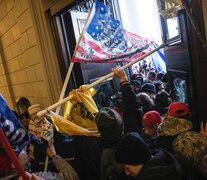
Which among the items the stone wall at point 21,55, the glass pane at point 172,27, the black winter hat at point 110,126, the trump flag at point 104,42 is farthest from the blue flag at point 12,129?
the stone wall at point 21,55

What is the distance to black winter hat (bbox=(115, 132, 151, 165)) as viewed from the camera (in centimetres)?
159

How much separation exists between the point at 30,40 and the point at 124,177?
3427 mm

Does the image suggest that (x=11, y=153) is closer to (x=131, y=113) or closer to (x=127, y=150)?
(x=127, y=150)

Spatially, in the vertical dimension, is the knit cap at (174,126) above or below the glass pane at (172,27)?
below

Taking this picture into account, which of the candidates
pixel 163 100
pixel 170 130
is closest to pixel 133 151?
pixel 170 130

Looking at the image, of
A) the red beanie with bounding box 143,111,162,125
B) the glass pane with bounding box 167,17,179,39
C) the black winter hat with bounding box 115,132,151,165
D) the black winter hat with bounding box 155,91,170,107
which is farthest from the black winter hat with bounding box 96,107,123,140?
the black winter hat with bounding box 155,91,170,107

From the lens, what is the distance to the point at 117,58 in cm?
330

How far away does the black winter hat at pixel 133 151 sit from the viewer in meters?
1.59

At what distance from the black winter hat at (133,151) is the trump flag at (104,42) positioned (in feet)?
5.50

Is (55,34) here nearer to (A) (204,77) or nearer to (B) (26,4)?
(B) (26,4)

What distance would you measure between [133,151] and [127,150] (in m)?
0.04

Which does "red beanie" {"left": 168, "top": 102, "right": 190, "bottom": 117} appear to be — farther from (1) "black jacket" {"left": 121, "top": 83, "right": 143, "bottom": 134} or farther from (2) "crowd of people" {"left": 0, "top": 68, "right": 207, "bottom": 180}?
(1) "black jacket" {"left": 121, "top": 83, "right": 143, "bottom": 134}

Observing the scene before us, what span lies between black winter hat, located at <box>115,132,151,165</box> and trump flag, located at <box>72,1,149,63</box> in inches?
66.1

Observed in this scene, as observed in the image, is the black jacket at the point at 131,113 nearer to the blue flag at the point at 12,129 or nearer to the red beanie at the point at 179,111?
the red beanie at the point at 179,111
